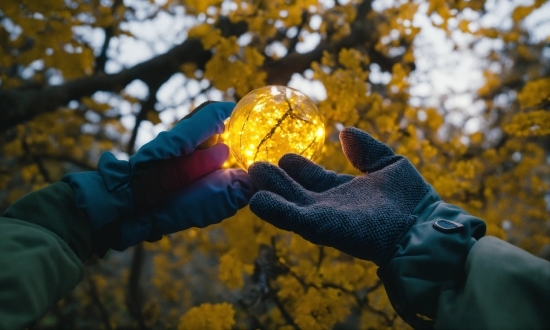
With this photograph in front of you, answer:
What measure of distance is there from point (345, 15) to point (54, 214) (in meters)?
3.09

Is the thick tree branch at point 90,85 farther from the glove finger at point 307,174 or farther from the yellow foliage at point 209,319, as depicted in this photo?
the glove finger at point 307,174

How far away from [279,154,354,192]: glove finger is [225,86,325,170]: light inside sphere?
2.8 inches

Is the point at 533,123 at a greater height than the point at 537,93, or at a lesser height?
lesser

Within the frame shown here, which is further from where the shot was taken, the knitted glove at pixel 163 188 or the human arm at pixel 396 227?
the knitted glove at pixel 163 188

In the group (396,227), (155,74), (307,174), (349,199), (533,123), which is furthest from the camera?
(155,74)

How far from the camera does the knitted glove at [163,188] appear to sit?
153cm

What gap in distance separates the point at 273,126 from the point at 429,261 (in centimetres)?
76

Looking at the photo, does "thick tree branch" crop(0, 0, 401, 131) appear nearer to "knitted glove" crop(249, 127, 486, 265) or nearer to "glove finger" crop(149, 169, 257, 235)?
"glove finger" crop(149, 169, 257, 235)

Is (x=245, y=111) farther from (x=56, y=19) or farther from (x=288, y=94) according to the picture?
(x=56, y=19)

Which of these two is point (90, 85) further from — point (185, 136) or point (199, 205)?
point (199, 205)

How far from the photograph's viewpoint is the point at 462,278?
1.18 meters

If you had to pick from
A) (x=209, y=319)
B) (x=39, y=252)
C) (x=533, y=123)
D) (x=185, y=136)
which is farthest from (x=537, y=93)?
(x=39, y=252)

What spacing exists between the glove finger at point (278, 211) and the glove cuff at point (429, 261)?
1.14 feet

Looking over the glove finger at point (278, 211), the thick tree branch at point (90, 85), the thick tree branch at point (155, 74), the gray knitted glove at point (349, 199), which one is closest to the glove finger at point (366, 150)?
the gray knitted glove at point (349, 199)
